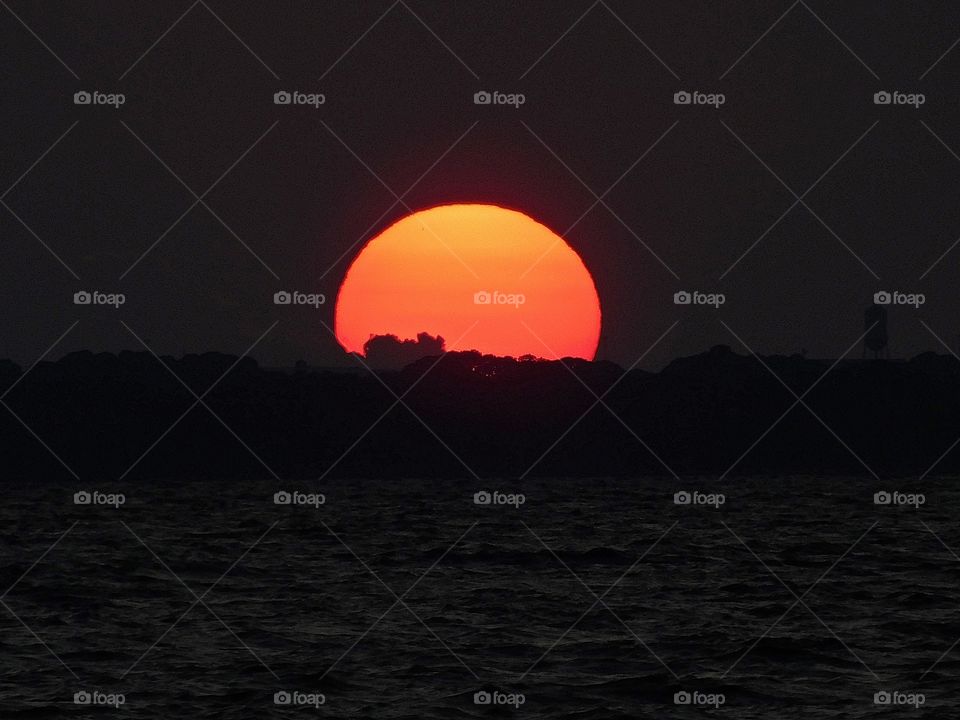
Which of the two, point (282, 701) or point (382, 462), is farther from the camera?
point (382, 462)

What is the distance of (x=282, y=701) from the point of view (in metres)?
28.3

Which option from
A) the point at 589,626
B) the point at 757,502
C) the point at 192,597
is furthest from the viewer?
the point at 757,502

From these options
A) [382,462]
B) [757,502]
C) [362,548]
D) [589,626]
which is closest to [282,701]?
[589,626]

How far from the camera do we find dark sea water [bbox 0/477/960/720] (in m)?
28.5

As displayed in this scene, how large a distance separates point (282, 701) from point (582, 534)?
4449cm

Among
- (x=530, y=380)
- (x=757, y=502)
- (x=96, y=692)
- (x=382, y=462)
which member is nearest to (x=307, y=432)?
(x=382, y=462)

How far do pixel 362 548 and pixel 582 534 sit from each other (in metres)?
13.3

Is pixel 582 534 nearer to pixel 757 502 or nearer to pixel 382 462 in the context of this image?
pixel 757 502

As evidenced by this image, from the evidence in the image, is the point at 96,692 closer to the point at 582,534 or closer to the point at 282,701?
the point at 282,701

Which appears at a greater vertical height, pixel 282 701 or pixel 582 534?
pixel 582 534

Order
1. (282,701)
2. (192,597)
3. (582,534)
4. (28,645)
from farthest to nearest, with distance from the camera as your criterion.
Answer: (582,534)
(192,597)
(28,645)
(282,701)

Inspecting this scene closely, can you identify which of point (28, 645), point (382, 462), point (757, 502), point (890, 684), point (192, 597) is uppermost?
point (382, 462)

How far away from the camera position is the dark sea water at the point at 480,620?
28500 millimetres

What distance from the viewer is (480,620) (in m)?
38.8
